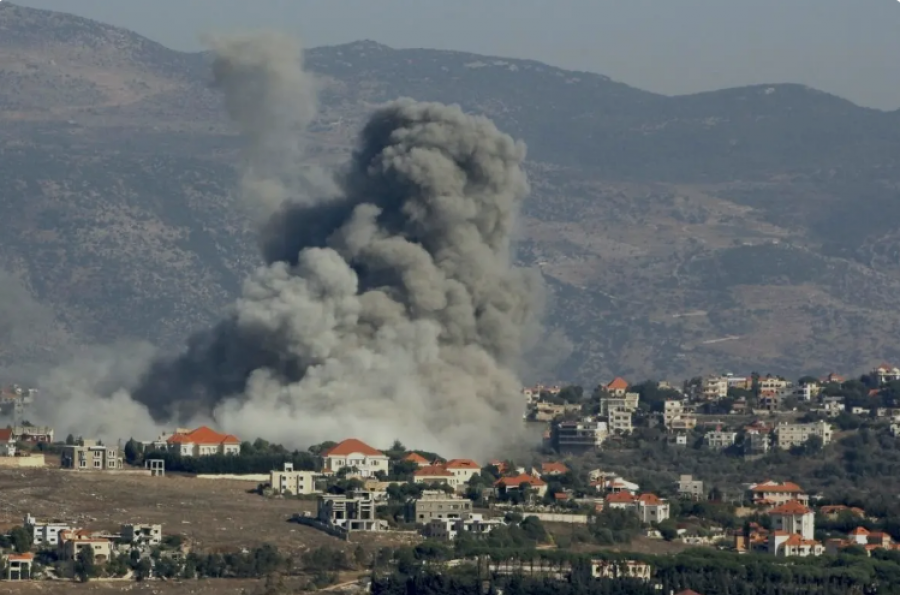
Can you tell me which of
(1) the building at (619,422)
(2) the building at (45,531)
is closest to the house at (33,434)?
(2) the building at (45,531)

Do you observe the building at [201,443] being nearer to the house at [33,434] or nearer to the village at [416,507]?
the village at [416,507]

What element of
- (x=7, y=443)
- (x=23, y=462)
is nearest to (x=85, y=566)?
(x=23, y=462)

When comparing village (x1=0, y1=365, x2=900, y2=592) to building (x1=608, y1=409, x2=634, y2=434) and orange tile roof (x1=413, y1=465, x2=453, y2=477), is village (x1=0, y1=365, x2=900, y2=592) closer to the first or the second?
orange tile roof (x1=413, y1=465, x2=453, y2=477)

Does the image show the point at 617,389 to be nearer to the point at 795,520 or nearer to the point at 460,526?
Answer: the point at 795,520

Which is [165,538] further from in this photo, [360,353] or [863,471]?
[863,471]

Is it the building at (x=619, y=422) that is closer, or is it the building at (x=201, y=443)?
the building at (x=201, y=443)

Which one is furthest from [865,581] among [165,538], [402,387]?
[402,387]

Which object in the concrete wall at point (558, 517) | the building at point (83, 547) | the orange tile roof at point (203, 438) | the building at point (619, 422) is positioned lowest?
the building at point (83, 547)

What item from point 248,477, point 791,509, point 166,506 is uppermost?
point 248,477
